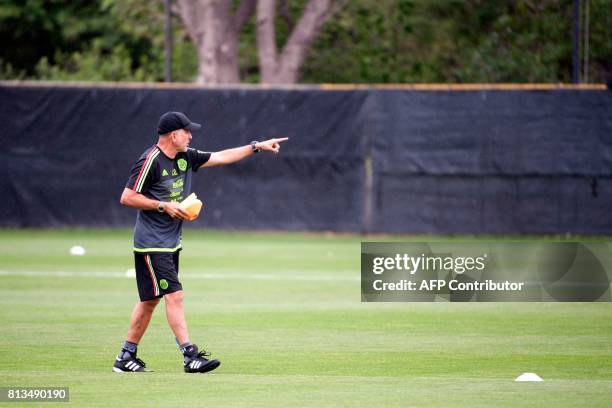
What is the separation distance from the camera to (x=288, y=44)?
30.8 metres

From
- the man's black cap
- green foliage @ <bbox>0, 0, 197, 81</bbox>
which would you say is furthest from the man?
green foliage @ <bbox>0, 0, 197, 81</bbox>

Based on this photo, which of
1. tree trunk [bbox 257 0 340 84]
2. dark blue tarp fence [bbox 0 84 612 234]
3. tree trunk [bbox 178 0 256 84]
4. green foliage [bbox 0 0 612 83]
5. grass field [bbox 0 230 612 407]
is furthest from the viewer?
green foliage [bbox 0 0 612 83]

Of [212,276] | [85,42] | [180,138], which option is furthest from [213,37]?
[180,138]

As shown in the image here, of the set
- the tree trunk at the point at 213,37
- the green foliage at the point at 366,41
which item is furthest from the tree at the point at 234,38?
the green foliage at the point at 366,41

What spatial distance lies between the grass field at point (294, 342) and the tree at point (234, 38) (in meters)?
12.0

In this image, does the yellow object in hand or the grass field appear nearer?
the grass field

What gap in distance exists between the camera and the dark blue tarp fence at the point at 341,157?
912 inches

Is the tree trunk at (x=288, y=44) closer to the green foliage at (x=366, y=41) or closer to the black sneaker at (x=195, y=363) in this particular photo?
the green foliage at (x=366, y=41)

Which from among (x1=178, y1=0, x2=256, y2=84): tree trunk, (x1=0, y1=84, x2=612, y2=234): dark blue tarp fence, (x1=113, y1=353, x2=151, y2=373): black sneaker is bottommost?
(x1=113, y1=353, x2=151, y2=373): black sneaker

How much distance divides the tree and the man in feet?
66.6

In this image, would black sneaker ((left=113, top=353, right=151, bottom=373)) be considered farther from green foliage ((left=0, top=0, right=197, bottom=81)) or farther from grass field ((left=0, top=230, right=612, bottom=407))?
green foliage ((left=0, top=0, right=197, bottom=81))

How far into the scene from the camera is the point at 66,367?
31.9 ft

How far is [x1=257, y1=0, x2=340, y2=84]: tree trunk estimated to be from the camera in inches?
1209

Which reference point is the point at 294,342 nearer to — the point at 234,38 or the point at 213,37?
the point at 213,37
